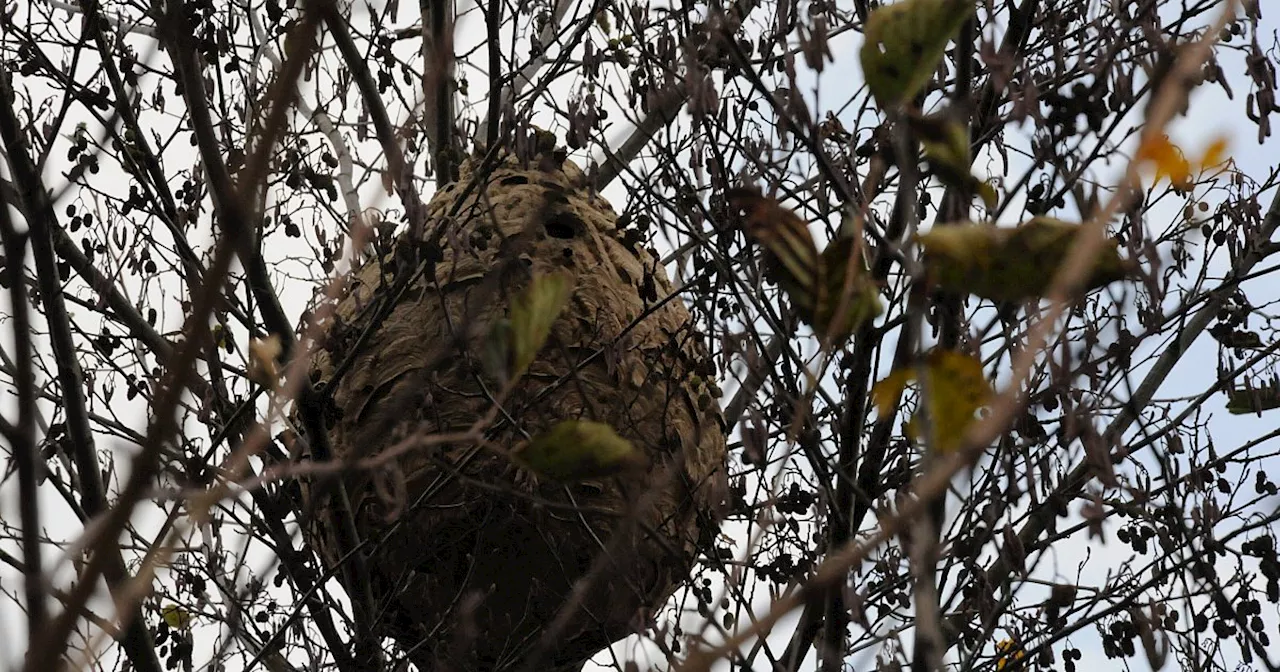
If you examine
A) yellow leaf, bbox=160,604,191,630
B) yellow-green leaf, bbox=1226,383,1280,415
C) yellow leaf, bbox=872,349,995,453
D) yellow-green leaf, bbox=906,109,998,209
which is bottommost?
yellow leaf, bbox=872,349,995,453

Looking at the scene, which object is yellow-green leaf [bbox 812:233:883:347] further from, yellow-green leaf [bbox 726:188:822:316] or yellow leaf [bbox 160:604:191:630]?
yellow leaf [bbox 160:604:191:630]

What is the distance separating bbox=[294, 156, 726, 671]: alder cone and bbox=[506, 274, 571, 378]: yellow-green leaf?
1535mm

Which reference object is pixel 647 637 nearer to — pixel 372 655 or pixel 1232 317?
pixel 372 655

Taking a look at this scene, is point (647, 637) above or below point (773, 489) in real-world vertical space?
below

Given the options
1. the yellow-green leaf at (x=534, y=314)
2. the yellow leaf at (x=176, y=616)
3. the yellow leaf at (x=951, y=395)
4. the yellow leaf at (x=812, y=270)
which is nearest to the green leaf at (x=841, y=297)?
the yellow leaf at (x=812, y=270)

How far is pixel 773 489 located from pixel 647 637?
401mm

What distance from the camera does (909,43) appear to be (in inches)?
36.0

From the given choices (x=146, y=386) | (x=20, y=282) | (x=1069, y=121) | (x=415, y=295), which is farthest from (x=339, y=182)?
(x=20, y=282)

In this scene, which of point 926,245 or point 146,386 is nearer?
point 926,245

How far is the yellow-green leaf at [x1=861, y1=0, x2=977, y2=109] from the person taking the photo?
0.90 meters

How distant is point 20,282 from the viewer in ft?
2.64

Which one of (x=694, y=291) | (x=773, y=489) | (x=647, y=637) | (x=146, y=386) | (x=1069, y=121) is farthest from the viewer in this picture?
(x=146, y=386)

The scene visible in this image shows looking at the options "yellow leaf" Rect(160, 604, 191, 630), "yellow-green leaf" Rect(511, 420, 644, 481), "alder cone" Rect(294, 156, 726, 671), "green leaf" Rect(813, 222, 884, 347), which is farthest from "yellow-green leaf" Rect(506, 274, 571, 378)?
"yellow leaf" Rect(160, 604, 191, 630)

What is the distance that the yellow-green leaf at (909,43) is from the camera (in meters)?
0.90
